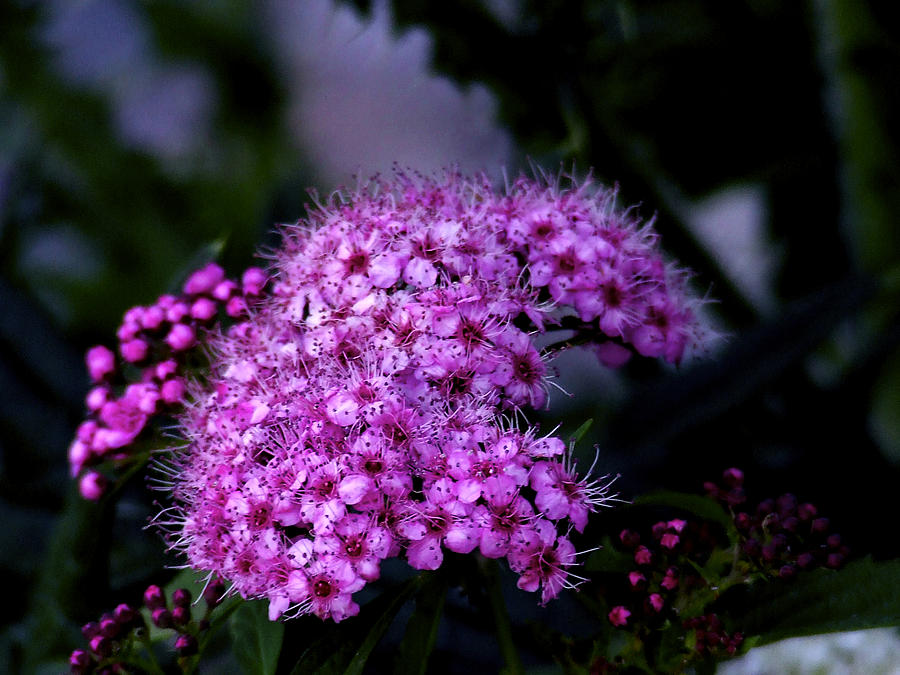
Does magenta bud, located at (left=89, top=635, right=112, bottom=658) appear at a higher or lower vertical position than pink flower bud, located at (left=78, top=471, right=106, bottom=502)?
lower

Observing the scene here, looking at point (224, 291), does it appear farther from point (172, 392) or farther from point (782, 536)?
point (782, 536)

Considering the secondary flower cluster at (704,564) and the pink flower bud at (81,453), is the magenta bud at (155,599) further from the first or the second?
the secondary flower cluster at (704,564)

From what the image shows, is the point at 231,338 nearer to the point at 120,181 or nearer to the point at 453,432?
the point at 453,432

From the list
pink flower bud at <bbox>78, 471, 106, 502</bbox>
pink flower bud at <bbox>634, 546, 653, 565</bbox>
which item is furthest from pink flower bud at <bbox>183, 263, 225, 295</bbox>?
pink flower bud at <bbox>634, 546, 653, 565</bbox>

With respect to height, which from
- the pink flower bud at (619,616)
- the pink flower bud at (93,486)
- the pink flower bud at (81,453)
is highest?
the pink flower bud at (81,453)

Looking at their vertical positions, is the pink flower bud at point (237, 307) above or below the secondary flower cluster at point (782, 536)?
above

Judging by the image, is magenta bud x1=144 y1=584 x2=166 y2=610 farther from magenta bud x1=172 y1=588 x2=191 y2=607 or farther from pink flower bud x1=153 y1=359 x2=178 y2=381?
pink flower bud x1=153 y1=359 x2=178 y2=381

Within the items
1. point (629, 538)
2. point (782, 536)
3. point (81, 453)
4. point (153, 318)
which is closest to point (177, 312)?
point (153, 318)

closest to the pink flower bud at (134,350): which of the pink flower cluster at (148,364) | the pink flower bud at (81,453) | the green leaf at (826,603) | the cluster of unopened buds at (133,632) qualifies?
the pink flower cluster at (148,364)
